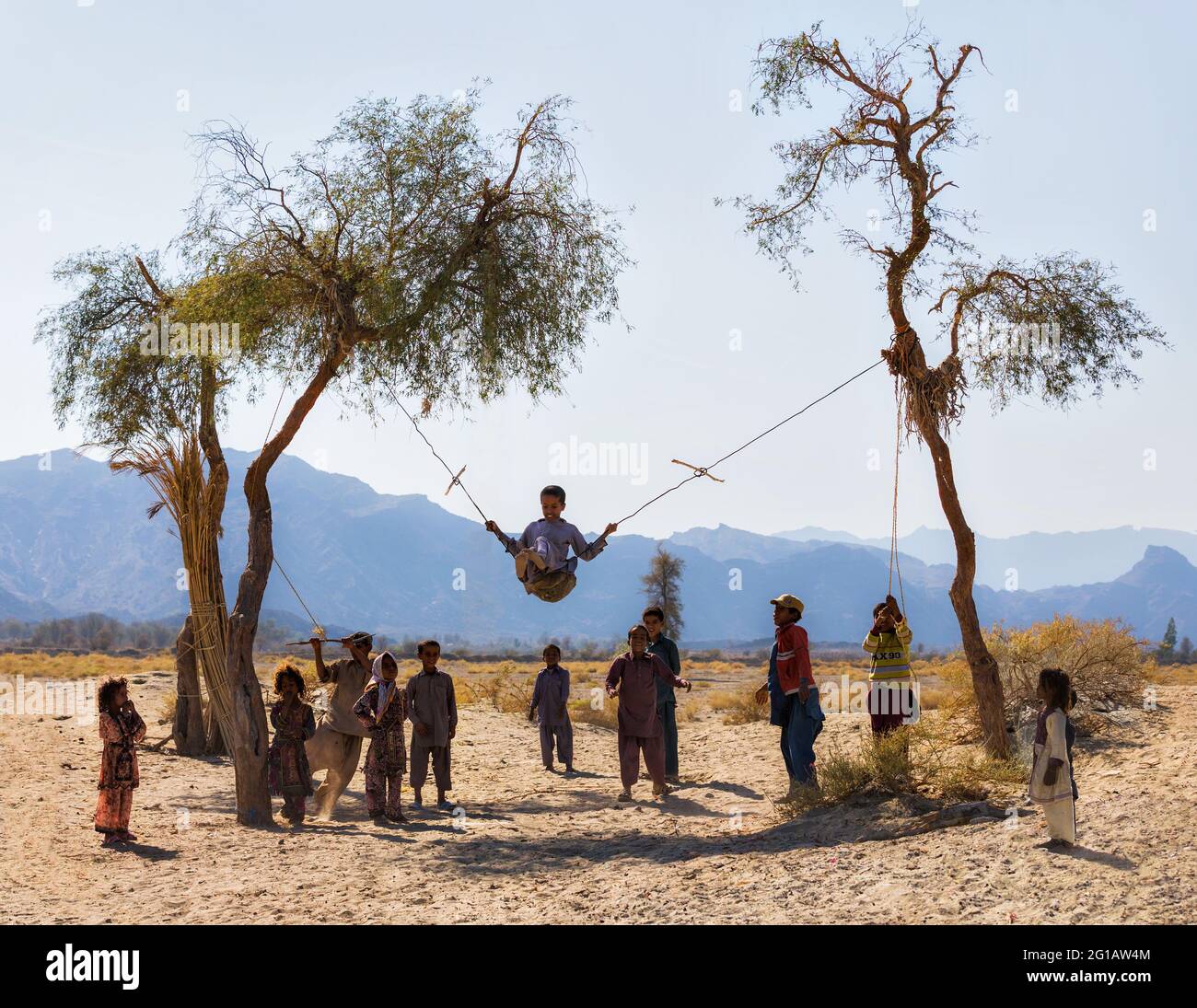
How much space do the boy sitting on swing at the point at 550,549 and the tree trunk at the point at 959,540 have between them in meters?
3.43

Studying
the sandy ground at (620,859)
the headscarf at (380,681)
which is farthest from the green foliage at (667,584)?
the headscarf at (380,681)

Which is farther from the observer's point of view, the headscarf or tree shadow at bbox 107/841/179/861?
the headscarf

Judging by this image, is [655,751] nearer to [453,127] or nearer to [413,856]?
[413,856]

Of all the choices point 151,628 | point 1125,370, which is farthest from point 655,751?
point 151,628

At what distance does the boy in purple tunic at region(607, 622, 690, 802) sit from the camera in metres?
12.3

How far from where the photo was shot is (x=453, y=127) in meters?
12.0

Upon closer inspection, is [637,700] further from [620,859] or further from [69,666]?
[69,666]

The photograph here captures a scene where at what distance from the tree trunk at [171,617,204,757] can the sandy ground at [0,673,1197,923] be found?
237 cm

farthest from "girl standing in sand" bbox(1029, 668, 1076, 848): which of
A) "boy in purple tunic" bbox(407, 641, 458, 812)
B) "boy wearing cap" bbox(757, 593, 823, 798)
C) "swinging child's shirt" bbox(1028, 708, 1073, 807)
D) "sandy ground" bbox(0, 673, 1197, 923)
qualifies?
"boy in purple tunic" bbox(407, 641, 458, 812)

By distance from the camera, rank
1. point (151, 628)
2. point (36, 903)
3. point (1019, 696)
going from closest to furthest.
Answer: point (36, 903)
point (1019, 696)
point (151, 628)

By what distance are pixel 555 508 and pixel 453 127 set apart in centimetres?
417

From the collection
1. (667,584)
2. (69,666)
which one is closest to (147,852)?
(69,666)

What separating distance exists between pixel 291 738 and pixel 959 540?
7.15 meters

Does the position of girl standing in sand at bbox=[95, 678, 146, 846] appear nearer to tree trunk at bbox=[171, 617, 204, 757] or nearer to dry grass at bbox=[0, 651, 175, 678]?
tree trunk at bbox=[171, 617, 204, 757]
